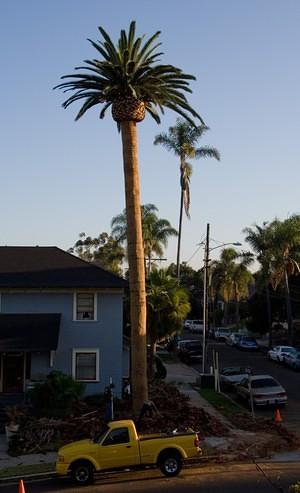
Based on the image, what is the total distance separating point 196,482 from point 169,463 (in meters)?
0.98

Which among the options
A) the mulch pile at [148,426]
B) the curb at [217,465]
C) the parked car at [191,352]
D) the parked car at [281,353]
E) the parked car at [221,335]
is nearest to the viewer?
the curb at [217,465]

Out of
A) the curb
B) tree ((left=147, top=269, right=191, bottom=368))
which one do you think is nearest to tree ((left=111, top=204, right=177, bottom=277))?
tree ((left=147, top=269, right=191, bottom=368))

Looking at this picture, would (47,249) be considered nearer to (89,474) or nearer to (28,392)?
(28,392)

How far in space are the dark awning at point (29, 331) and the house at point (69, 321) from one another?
47 mm

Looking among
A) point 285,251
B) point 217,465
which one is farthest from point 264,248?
point 217,465

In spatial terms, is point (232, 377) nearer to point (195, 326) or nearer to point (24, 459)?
point (24, 459)

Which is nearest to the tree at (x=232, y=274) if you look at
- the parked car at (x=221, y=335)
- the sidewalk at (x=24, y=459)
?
the parked car at (x=221, y=335)

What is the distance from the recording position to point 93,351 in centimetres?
3014

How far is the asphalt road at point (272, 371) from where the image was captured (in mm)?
28078

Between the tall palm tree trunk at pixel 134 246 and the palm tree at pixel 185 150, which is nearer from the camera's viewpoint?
the tall palm tree trunk at pixel 134 246

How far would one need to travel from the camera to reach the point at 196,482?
56.5 feet

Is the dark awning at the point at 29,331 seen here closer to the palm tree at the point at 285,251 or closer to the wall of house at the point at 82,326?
the wall of house at the point at 82,326

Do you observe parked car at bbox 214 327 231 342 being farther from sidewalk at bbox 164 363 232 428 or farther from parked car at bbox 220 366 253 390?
parked car at bbox 220 366 253 390

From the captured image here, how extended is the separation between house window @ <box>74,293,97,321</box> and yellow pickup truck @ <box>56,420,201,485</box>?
1266cm
